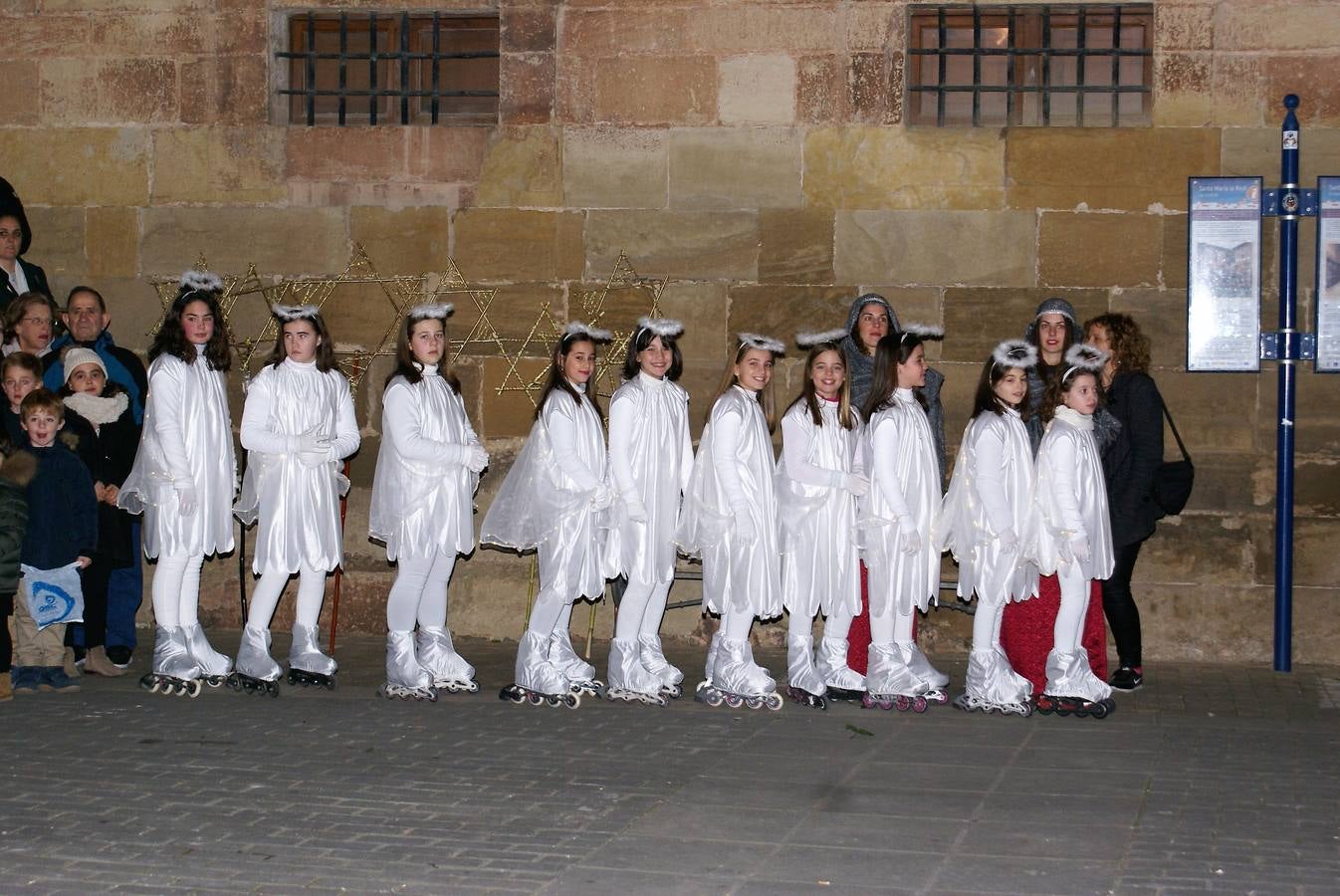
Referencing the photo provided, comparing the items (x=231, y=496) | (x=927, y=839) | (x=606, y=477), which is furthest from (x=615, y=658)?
(x=927, y=839)

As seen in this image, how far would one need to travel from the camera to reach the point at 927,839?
571 centimetres

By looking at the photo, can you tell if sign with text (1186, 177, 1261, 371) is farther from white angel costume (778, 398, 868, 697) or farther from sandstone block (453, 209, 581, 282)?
sandstone block (453, 209, 581, 282)

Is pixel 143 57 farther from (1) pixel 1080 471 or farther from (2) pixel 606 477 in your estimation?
(1) pixel 1080 471

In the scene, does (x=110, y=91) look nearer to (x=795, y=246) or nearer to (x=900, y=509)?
(x=795, y=246)

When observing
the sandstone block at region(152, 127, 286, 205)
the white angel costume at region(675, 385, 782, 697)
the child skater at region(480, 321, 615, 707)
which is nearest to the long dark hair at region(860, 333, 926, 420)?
the white angel costume at region(675, 385, 782, 697)

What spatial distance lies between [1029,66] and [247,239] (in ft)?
15.4

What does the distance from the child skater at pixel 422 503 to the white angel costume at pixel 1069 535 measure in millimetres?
2640

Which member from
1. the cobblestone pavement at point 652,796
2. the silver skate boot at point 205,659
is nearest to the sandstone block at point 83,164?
the silver skate boot at point 205,659

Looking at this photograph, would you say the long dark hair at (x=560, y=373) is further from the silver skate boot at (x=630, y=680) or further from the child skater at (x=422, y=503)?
the silver skate boot at (x=630, y=680)

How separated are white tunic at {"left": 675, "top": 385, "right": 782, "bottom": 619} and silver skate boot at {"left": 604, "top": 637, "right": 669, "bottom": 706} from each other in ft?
1.42

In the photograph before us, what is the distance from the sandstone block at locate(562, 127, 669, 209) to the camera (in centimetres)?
1017

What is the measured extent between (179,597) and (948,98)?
5083mm

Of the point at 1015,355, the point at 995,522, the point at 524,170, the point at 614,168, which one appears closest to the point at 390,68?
the point at 524,170

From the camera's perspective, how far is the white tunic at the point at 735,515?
8.18 m
